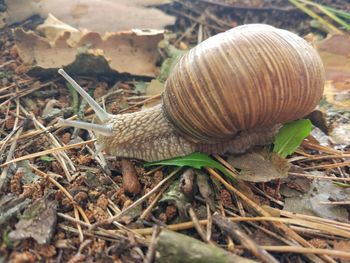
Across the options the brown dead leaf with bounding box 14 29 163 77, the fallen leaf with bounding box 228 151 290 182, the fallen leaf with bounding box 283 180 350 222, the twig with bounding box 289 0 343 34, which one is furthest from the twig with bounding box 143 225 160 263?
the twig with bounding box 289 0 343 34

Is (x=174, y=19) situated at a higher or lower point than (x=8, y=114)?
higher

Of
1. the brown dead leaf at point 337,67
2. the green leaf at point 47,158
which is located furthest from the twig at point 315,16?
the green leaf at point 47,158

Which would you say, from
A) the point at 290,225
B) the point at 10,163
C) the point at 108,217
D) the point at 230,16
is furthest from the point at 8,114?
the point at 230,16

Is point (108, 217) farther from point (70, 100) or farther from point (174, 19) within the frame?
point (174, 19)

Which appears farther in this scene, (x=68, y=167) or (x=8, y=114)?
(x=8, y=114)

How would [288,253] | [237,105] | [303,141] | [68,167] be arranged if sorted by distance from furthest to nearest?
[303,141], [68,167], [237,105], [288,253]

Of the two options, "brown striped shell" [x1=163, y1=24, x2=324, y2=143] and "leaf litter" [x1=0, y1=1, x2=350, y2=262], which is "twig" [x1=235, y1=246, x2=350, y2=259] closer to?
"leaf litter" [x1=0, y1=1, x2=350, y2=262]

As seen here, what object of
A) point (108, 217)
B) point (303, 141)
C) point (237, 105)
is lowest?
point (108, 217)
